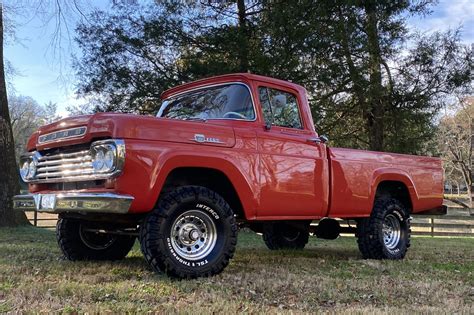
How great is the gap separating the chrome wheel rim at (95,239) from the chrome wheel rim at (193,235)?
68.3 inches

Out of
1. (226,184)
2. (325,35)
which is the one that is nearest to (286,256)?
(226,184)

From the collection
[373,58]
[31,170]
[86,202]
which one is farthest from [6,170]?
[373,58]

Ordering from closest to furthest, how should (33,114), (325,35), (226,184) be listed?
(226,184) → (325,35) → (33,114)

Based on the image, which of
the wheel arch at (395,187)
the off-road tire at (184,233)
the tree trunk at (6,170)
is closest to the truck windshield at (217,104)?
the off-road tire at (184,233)

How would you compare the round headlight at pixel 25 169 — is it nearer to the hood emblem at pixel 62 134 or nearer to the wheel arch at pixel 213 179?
the hood emblem at pixel 62 134

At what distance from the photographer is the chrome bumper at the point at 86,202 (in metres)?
4.36

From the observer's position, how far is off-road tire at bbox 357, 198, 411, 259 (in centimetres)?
706

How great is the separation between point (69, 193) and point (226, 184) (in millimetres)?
1581

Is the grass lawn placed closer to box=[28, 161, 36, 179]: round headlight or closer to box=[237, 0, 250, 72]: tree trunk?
box=[28, 161, 36, 179]: round headlight

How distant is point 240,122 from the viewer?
5531 mm

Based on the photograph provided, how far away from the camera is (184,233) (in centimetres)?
490

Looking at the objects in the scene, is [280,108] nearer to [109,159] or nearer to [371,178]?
[371,178]

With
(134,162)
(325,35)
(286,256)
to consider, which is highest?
(325,35)

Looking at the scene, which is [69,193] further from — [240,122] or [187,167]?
[240,122]
